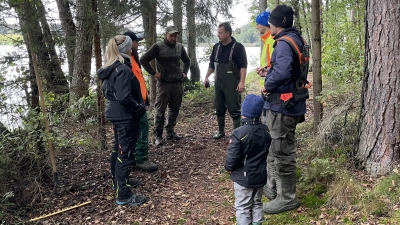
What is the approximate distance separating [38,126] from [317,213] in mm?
3619

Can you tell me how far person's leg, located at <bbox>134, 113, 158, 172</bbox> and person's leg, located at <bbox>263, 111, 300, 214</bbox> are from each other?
2.07 metres

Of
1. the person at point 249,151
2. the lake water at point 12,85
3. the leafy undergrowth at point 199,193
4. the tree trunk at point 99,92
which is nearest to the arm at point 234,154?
the person at point 249,151

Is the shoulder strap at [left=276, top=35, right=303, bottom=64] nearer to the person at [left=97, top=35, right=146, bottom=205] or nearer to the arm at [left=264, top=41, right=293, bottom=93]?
the arm at [left=264, top=41, right=293, bottom=93]

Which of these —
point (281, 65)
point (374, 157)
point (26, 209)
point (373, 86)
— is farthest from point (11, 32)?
point (374, 157)

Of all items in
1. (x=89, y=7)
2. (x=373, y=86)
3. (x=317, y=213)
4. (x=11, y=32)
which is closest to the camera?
(x=317, y=213)

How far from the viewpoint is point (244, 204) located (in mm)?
3279

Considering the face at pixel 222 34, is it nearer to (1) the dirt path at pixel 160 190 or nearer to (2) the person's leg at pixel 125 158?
(1) the dirt path at pixel 160 190

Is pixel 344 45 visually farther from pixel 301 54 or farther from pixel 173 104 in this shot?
pixel 301 54

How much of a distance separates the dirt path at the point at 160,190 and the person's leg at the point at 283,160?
0.62 metres

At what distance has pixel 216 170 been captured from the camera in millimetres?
5355

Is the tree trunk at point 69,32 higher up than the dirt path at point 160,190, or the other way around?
the tree trunk at point 69,32

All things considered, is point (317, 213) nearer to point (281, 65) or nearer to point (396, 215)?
point (396, 215)

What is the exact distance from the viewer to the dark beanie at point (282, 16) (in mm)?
3479

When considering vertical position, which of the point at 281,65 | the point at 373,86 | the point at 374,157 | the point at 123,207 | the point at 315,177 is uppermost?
the point at 281,65
